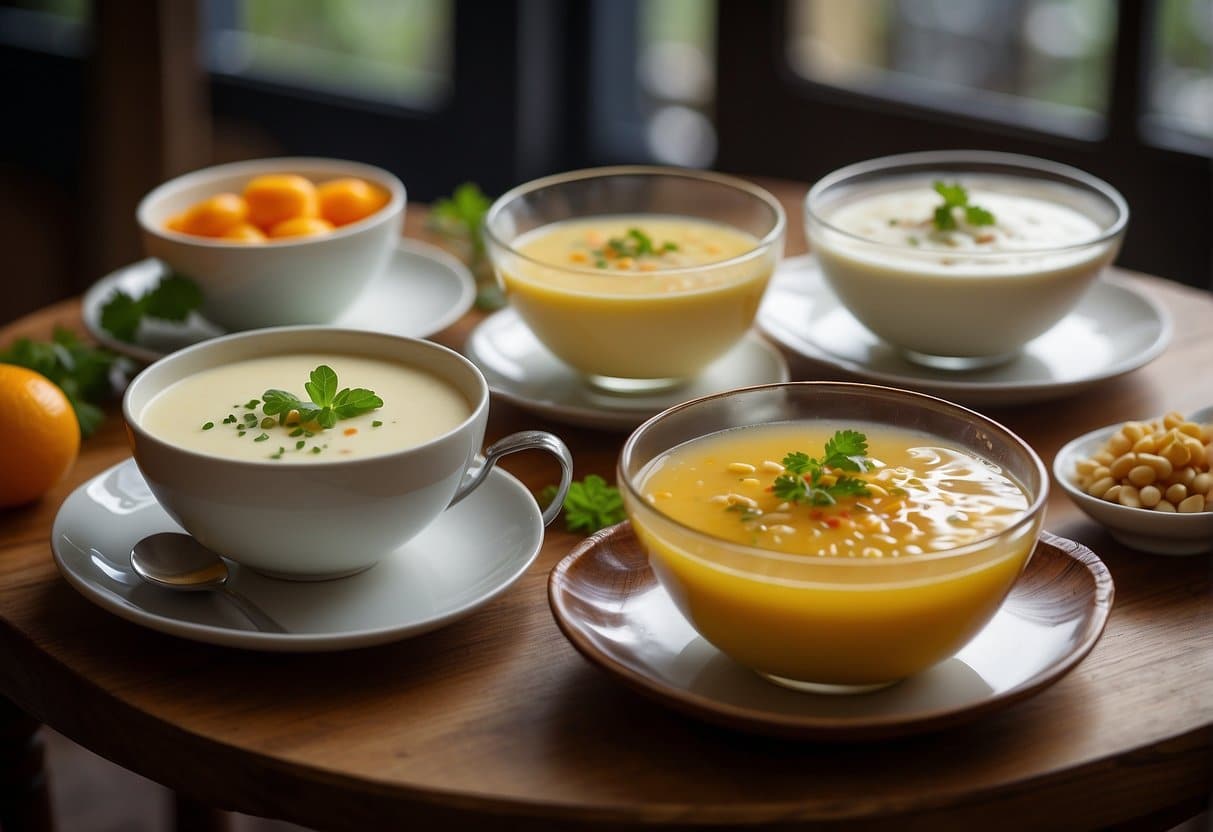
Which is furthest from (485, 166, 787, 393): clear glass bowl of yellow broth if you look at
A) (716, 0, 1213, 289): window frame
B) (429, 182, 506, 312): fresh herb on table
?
(716, 0, 1213, 289): window frame

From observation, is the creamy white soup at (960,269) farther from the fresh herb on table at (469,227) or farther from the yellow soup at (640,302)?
the fresh herb on table at (469,227)

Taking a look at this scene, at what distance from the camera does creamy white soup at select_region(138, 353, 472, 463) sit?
115 cm

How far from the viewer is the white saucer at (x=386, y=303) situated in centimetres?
173

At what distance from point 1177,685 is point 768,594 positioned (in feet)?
1.19

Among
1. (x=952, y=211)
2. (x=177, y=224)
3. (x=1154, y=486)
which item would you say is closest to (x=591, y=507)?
(x=1154, y=486)

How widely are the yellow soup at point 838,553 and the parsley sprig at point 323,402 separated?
0.86 feet

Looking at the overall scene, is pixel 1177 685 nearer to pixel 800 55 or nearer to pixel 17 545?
pixel 17 545

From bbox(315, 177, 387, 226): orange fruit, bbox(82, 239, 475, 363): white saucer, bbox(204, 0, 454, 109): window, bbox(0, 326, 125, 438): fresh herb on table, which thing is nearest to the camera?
bbox(0, 326, 125, 438): fresh herb on table

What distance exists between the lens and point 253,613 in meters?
1.13

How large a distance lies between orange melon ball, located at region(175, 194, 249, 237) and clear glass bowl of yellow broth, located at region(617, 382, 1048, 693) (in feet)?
2.79

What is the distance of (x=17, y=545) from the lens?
1.32 metres

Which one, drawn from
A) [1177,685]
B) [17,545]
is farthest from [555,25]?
[1177,685]

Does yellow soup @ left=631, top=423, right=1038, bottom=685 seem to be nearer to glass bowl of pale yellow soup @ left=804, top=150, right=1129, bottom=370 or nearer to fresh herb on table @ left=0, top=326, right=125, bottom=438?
glass bowl of pale yellow soup @ left=804, top=150, right=1129, bottom=370

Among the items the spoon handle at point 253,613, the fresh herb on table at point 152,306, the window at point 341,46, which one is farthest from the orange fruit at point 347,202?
the window at point 341,46
